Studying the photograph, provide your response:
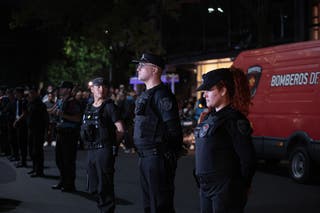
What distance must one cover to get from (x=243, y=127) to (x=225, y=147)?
0.22 m

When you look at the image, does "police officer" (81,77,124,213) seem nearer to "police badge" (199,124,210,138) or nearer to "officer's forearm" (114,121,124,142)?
→ "officer's forearm" (114,121,124,142)

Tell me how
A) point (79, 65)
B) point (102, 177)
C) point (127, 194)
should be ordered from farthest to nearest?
point (79, 65) → point (127, 194) → point (102, 177)

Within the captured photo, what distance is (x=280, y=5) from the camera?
2461 cm

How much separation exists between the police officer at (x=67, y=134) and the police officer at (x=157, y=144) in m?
4.39

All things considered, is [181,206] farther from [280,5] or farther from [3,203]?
[280,5]

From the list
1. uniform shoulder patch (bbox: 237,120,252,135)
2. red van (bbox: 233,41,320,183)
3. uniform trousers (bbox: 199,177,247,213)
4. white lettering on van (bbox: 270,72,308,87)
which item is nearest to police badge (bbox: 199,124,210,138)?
uniform shoulder patch (bbox: 237,120,252,135)

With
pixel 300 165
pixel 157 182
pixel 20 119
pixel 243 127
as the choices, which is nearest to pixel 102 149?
pixel 157 182

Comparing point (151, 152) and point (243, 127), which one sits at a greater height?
point (243, 127)

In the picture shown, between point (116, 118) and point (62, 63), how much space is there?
112ft

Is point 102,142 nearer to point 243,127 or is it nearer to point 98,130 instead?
point 98,130

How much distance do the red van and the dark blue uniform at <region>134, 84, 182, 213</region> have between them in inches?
235

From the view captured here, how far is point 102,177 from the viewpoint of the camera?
7750mm

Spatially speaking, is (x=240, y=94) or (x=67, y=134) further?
(x=67, y=134)

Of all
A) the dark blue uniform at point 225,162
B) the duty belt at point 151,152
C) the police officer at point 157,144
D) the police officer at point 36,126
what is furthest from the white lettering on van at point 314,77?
the dark blue uniform at point 225,162
